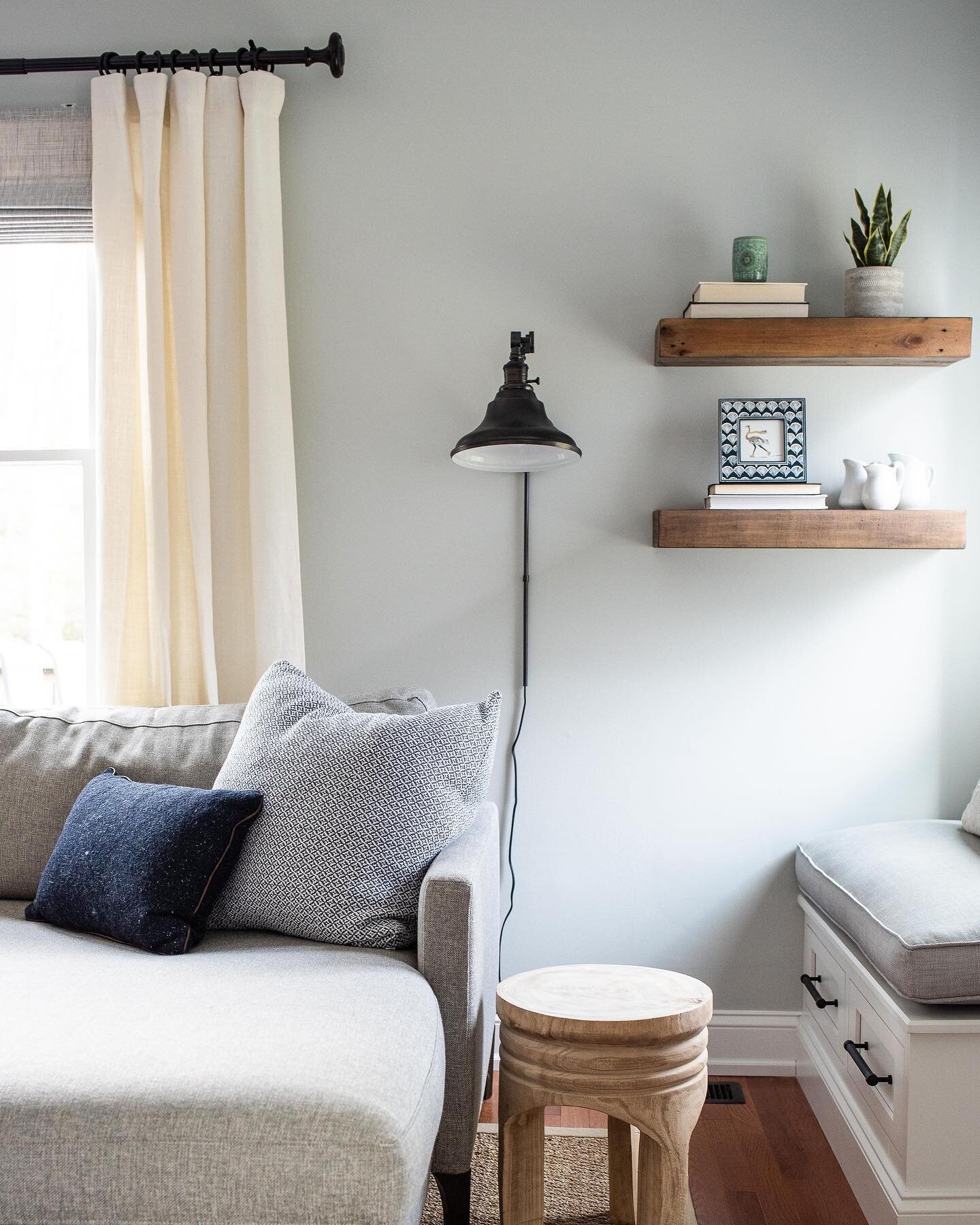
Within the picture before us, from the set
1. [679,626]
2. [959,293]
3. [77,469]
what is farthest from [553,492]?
[77,469]

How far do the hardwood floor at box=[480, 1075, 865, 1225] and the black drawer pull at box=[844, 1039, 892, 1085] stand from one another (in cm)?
23

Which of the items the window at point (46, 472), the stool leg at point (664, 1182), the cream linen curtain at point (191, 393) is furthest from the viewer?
the window at point (46, 472)

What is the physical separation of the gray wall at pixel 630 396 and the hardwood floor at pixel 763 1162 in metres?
0.26

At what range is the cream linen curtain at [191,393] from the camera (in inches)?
88.6

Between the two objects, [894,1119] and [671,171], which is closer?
[894,1119]

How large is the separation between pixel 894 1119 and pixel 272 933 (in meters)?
1.11

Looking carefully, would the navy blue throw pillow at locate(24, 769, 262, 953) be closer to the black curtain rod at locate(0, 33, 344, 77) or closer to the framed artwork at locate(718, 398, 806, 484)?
the framed artwork at locate(718, 398, 806, 484)

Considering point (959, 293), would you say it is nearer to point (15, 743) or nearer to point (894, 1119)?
point (894, 1119)

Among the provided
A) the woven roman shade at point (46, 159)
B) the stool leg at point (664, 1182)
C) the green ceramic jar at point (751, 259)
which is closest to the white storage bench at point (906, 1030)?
the stool leg at point (664, 1182)

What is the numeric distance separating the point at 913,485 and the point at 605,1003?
135cm

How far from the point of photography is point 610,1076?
1.46m

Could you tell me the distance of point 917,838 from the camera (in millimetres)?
2053

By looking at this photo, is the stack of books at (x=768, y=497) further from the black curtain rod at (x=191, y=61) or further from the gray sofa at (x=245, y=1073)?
the black curtain rod at (x=191, y=61)

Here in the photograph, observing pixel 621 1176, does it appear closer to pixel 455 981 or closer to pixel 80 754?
pixel 455 981
